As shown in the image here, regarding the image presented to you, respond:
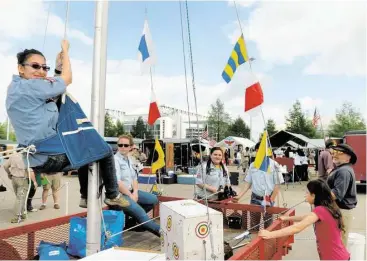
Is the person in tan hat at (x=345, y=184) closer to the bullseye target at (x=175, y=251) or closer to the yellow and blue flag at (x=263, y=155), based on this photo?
the yellow and blue flag at (x=263, y=155)

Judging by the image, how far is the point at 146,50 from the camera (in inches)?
288

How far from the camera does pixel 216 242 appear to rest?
2875 mm

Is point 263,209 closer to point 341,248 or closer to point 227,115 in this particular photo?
point 341,248

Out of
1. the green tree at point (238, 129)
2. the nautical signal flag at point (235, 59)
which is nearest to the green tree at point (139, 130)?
the green tree at point (238, 129)

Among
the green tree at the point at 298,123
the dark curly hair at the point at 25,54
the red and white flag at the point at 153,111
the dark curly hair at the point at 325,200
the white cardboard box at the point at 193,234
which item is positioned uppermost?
the green tree at the point at 298,123

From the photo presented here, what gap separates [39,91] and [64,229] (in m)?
2.59

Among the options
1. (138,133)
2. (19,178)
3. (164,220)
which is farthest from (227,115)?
(164,220)

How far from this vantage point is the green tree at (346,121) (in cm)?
4322

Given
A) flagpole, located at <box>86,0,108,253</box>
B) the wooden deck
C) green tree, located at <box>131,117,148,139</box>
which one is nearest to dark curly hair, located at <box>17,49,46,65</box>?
flagpole, located at <box>86,0,108,253</box>

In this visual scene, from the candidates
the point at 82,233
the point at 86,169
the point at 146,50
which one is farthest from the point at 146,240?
the point at 146,50

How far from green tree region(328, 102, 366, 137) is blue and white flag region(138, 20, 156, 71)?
40.9 m

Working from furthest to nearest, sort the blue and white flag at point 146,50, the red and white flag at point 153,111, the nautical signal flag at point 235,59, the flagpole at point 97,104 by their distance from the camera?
the red and white flag at point 153,111, the blue and white flag at point 146,50, the nautical signal flag at point 235,59, the flagpole at point 97,104

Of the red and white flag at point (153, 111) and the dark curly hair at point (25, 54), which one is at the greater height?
the red and white flag at point (153, 111)

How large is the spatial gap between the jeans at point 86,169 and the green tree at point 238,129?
174ft
